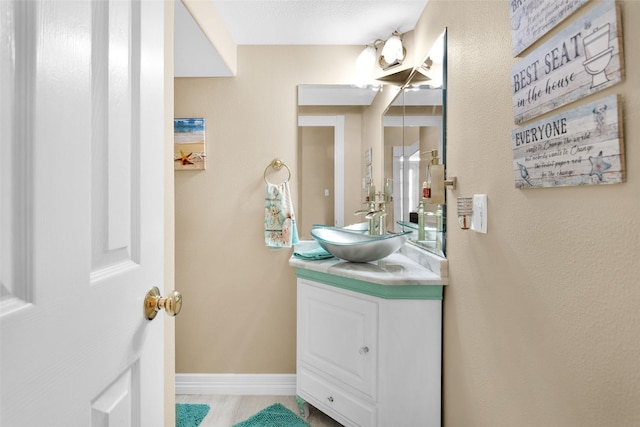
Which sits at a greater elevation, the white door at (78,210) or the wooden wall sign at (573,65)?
the wooden wall sign at (573,65)

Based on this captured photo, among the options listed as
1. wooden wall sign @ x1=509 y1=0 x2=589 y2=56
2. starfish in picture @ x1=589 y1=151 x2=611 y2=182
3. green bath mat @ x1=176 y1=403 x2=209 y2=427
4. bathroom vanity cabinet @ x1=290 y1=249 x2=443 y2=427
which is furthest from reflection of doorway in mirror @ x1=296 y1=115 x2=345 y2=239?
→ starfish in picture @ x1=589 y1=151 x2=611 y2=182

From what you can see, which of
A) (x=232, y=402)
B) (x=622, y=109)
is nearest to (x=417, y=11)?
(x=622, y=109)

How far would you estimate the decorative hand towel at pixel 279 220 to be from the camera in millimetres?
2195

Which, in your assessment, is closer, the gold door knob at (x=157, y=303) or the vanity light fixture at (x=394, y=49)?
the gold door knob at (x=157, y=303)

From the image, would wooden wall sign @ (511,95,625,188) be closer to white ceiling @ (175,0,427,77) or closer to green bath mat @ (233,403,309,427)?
white ceiling @ (175,0,427,77)

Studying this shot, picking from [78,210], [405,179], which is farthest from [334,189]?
[78,210]

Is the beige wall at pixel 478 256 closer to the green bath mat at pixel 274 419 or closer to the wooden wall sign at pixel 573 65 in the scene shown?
the wooden wall sign at pixel 573 65

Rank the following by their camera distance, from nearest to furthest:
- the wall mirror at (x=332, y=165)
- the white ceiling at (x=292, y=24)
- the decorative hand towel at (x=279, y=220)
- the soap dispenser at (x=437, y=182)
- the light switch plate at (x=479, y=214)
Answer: the light switch plate at (x=479, y=214), the soap dispenser at (x=437, y=182), the white ceiling at (x=292, y=24), the decorative hand towel at (x=279, y=220), the wall mirror at (x=332, y=165)

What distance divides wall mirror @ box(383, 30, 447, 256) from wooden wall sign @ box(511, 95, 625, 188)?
0.67m

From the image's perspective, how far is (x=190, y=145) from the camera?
7.45 feet

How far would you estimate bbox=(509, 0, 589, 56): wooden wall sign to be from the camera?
28.5 inches

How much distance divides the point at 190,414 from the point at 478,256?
185 centimetres

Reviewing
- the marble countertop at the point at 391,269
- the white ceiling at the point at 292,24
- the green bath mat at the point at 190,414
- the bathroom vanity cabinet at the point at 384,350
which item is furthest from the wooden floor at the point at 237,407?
the white ceiling at the point at 292,24

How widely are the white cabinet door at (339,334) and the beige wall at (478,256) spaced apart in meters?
0.33
